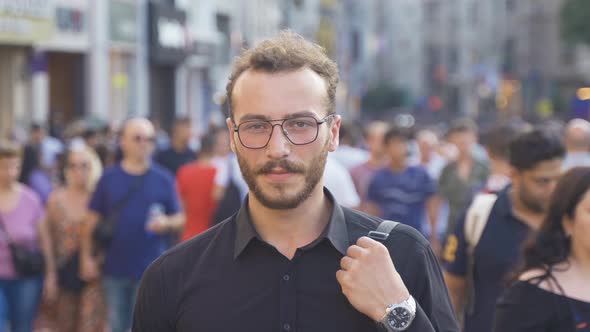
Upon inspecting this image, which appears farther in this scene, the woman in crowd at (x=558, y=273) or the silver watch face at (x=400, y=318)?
the woman in crowd at (x=558, y=273)

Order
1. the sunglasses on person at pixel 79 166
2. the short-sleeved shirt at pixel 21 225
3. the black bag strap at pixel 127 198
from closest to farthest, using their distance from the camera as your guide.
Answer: the short-sleeved shirt at pixel 21 225, the black bag strap at pixel 127 198, the sunglasses on person at pixel 79 166

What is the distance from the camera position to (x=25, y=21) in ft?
68.0

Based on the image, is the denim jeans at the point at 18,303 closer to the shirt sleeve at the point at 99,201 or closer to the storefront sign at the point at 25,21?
the shirt sleeve at the point at 99,201

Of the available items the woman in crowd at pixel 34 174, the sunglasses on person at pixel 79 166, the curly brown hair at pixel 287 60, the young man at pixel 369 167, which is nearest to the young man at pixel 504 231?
the curly brown hair at pixel 287 60

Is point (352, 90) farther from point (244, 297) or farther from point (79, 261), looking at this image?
point (244, 297)

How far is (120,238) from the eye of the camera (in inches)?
311

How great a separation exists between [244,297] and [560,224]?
1808mm

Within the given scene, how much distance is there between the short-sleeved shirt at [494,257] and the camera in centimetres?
525

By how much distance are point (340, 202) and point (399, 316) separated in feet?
16.0

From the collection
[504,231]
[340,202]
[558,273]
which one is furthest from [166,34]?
[558,273]

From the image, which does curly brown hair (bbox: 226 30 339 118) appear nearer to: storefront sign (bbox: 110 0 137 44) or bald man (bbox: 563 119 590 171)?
bald man (bbox: 563 119 590 171)

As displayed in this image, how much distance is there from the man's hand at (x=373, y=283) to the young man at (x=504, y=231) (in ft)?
8.60

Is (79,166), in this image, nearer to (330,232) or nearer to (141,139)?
(141,139)

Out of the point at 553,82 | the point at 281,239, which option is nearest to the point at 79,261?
the point at 281,239
